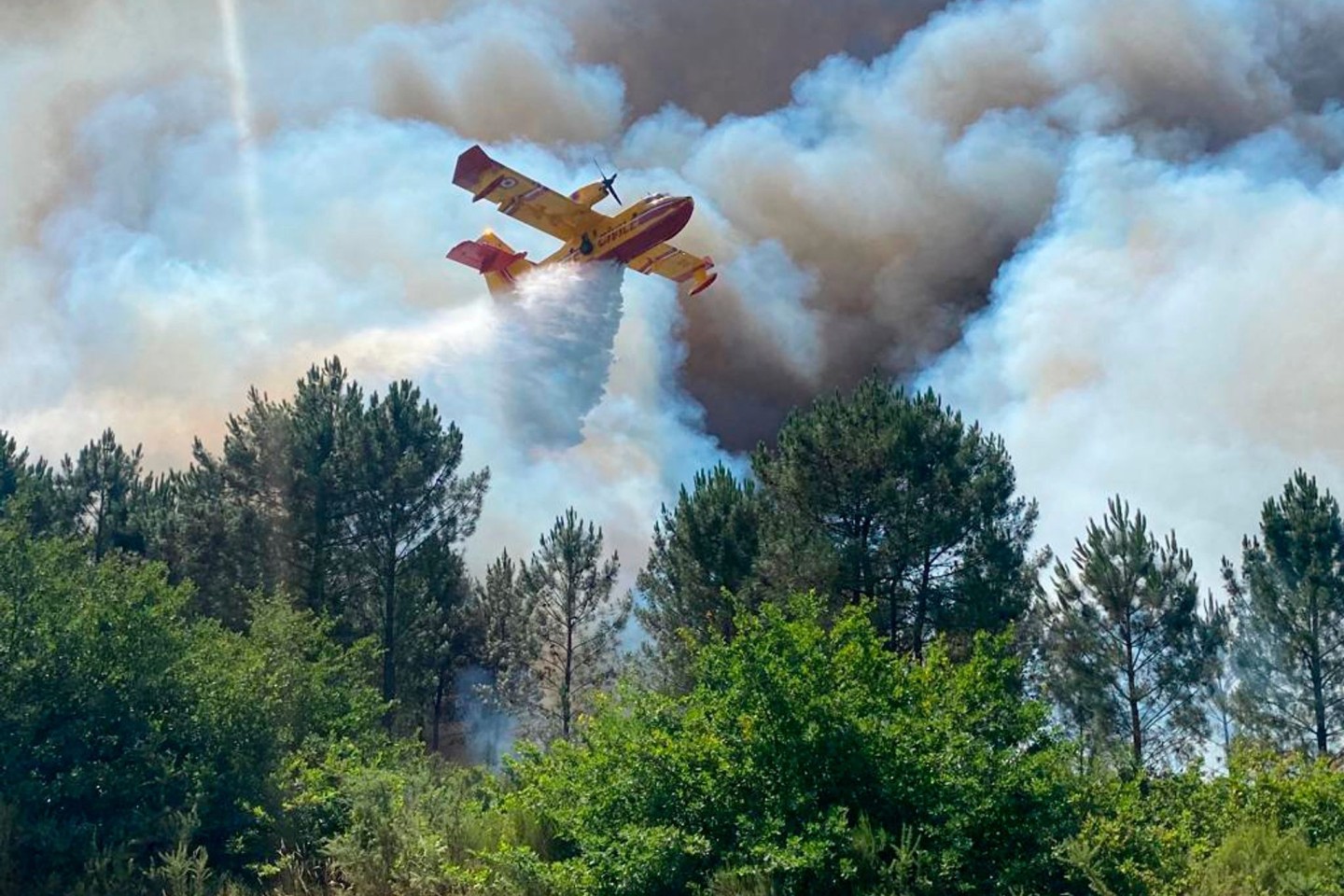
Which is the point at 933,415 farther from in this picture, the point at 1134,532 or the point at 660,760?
the point at 660,760

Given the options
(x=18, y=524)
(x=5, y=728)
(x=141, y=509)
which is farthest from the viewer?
(x=141, y=509)

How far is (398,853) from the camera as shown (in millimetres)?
12375

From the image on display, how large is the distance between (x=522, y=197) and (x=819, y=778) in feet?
93.3

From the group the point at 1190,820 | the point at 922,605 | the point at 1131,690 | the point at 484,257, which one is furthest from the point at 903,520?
the point at 484,257

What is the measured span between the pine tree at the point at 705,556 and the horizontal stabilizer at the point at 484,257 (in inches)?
668

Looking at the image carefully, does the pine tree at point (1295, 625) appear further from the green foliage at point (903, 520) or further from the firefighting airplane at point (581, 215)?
the firefighting airplane at point (581, 215)

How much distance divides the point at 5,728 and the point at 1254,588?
31414 mm

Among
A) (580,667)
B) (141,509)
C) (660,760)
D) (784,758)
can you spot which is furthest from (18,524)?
(141,509)

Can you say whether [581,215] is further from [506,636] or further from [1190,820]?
[1190,820]

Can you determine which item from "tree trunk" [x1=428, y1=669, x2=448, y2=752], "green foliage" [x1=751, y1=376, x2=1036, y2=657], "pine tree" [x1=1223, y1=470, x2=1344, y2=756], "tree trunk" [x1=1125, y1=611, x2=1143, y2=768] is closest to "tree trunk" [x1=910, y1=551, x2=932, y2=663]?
"green foliage" [x1=751, y1=376, x2=1036, y2=657]

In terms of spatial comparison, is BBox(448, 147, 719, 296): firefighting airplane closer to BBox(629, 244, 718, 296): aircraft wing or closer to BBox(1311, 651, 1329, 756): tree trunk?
BBox(629, 244, 718, 296): aircraft wing

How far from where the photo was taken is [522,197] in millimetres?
35906

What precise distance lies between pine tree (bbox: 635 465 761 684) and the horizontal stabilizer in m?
17.0

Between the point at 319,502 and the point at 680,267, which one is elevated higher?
the point at 680,267
